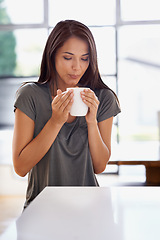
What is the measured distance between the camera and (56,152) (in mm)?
1116

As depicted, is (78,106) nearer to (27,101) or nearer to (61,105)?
(61,105)

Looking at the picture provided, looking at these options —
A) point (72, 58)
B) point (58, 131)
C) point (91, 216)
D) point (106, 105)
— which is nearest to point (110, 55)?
point (106, 105)

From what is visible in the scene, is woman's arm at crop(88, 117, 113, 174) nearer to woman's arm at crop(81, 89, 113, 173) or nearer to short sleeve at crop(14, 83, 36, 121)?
woman's arm at crop(81, 89, 113, 173)

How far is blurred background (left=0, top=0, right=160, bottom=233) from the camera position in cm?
364

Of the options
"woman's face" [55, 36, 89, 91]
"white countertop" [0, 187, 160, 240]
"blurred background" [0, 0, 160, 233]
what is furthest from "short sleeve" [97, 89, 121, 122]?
"blurred background" [0, 0, 160, 233]

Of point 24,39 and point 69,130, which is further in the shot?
point 24,39

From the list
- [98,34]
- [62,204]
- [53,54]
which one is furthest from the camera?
[98,34]

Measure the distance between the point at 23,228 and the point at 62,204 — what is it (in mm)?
136

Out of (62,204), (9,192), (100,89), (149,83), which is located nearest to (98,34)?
(149,83)

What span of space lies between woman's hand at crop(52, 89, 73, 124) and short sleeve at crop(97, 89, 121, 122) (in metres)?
0.26

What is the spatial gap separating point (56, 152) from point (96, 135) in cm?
15

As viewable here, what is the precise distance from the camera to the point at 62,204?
0.59m

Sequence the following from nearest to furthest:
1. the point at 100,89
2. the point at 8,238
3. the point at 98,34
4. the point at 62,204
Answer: the point at 8,238 → the point at 62,204 → the point at 100,89 → the point at 98,34

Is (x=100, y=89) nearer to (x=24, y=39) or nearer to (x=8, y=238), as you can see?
(x=8, y=238)
